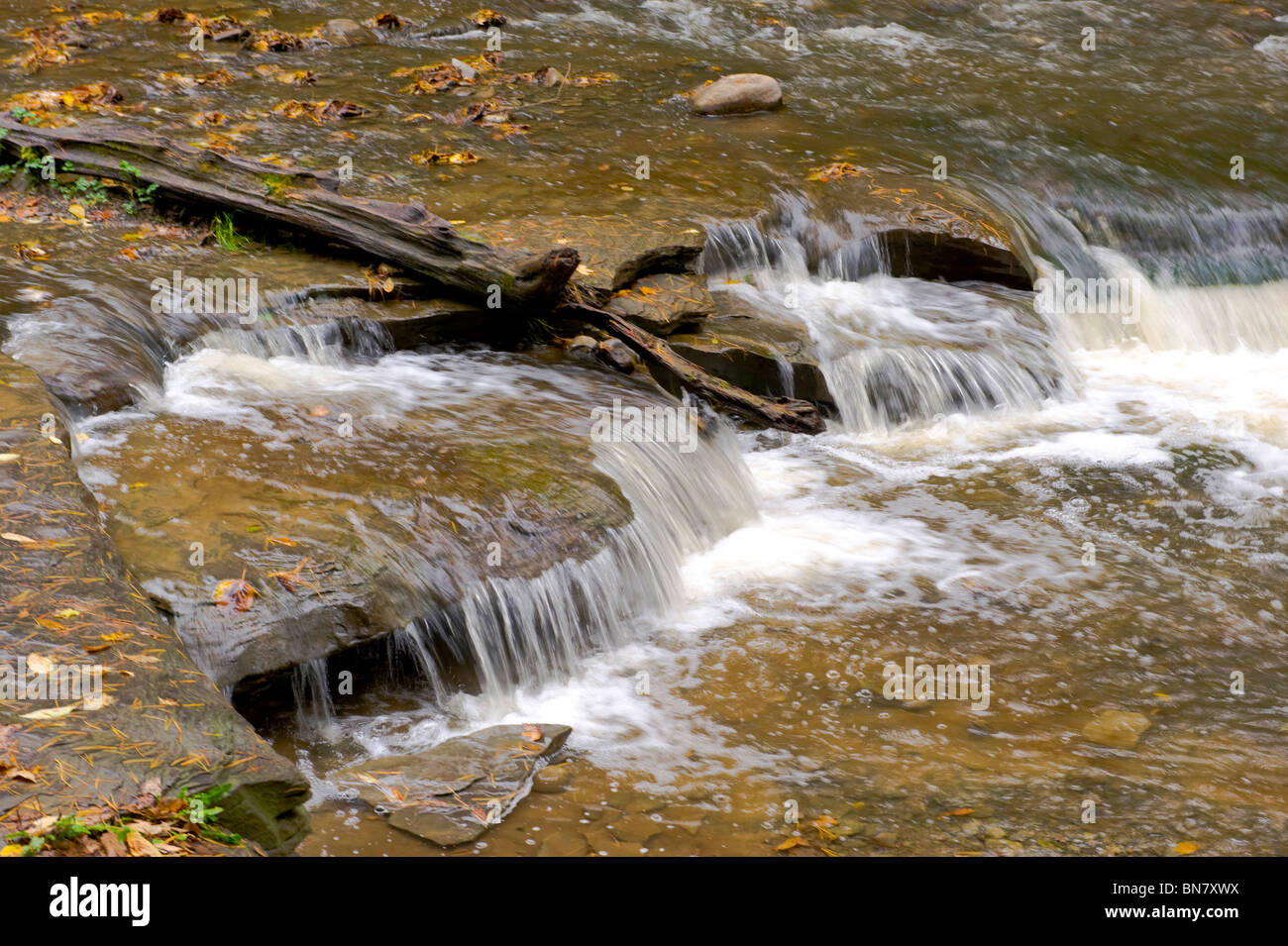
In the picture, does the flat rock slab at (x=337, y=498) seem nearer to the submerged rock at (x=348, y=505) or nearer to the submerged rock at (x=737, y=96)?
the submerged rock at (x=348, y=505)

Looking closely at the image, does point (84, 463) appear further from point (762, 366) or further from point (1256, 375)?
point (1256, 375)

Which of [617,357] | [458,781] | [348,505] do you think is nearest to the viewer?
[458,781]

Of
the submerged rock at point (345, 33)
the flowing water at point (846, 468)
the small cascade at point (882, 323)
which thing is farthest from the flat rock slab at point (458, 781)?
the submerged rock at point (345, 33)

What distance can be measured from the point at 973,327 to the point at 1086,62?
6.85 metres

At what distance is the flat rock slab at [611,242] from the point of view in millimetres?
8188

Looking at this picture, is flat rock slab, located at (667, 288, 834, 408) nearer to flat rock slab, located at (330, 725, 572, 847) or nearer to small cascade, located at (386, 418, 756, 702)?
small cascade, located at (386, 418, 756, 702)

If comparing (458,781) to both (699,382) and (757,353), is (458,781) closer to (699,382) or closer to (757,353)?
(699,382)

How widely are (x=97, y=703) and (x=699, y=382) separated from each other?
4916 mm

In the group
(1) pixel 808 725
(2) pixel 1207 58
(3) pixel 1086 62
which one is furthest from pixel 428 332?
(2) pixel 1207 58

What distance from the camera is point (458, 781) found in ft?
14.7

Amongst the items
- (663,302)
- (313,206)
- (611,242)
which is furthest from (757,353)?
(313,206)

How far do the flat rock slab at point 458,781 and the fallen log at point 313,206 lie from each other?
3.45 meters

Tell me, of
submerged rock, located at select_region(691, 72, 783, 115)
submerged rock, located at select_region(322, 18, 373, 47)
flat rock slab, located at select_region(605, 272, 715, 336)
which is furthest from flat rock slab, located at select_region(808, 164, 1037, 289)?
submerged rock, located at select_region(322, 18, 373, 47)


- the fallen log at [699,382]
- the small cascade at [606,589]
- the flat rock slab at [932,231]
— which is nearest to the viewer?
the small cascade at [606,589]
